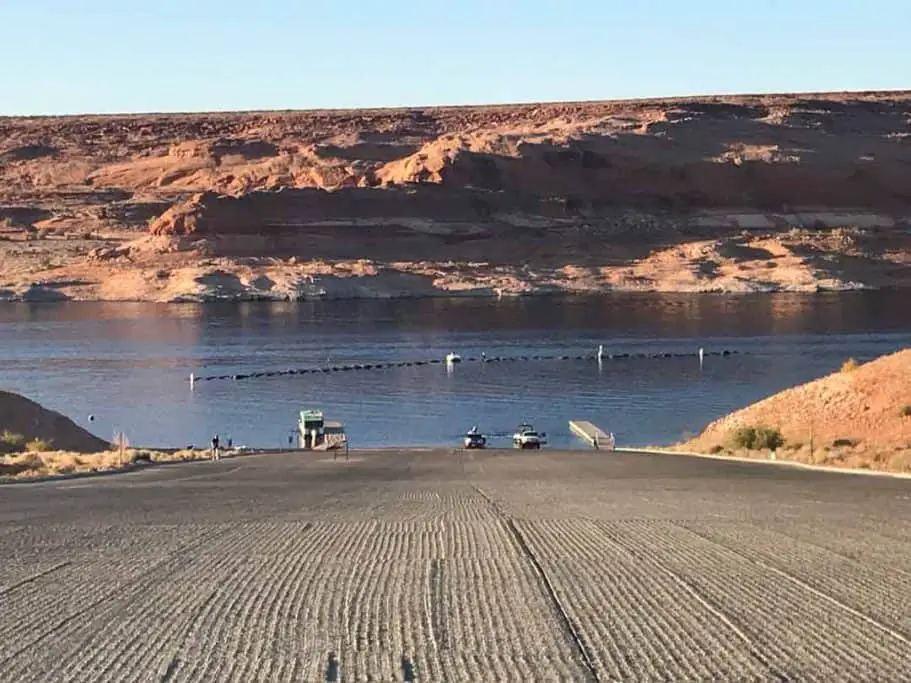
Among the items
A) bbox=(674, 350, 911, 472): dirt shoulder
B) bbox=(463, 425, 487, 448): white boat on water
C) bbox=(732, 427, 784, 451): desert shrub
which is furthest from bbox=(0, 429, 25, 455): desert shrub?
bbox=(732, 427, 784, 451): desert shrub

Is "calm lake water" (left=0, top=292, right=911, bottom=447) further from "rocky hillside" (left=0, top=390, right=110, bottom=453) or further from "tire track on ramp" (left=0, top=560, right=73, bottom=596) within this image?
"tire track on ramp" (left=0, top=560, right=73, bottom=596)

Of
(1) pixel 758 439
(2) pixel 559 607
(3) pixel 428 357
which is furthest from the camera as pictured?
(3) pixel 428 357

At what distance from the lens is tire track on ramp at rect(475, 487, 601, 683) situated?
398 centimetres

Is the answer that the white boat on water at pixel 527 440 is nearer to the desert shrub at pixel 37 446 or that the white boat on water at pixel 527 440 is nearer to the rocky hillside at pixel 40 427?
the rocky hillside at pixel 40 427

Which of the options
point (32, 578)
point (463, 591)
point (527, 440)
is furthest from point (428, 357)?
point (463, 591)

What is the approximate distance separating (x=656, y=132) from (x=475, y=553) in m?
105

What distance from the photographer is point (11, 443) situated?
84.5ft

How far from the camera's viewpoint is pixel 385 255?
86250mm

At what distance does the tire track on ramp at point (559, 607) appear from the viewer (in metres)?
3.98

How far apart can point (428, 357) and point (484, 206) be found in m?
39.0

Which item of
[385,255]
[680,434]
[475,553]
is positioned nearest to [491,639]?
[475,553]

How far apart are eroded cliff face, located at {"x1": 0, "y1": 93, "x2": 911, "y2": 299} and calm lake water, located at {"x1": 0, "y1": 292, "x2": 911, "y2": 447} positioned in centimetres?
331

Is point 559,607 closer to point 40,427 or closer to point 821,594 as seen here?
point 821,594

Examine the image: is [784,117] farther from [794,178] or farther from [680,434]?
[680,434]
